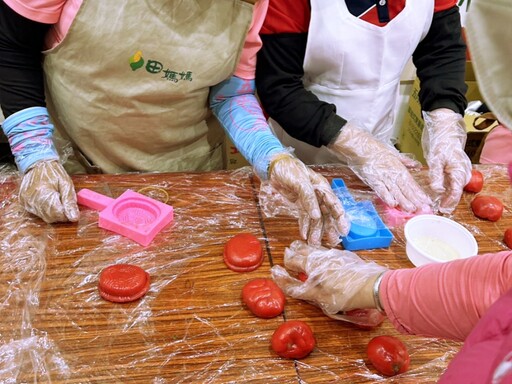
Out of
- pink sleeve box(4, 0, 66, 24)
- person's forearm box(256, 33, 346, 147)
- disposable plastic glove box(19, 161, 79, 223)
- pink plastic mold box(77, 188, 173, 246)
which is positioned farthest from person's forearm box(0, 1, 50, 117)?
person's forearm box(256, 33, 346, 147)

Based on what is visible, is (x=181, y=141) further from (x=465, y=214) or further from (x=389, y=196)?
(x=465, y=214)

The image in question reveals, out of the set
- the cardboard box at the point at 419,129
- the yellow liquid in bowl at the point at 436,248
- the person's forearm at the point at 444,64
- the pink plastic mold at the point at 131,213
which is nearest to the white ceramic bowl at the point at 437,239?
the yellow liquid in bowl at the point at 436,248

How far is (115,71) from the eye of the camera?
1.35m

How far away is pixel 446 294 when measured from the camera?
90cm

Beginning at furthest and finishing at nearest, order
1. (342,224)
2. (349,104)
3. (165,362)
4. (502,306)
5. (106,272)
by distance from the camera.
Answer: (349,104) → (342,224) → (106,272) → (165,362) → (502,306)

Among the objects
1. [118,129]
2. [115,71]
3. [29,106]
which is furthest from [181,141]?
[29,106]

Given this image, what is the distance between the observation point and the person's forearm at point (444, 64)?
170cm

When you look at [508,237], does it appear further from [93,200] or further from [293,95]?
[93,200]

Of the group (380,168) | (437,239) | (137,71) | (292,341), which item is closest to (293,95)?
(380,168)

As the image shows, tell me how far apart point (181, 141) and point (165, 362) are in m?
0.82

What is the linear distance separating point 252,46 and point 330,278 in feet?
2.41

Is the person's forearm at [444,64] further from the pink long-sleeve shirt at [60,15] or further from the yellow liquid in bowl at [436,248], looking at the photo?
the pink long-sleeve shirt at [60,15]

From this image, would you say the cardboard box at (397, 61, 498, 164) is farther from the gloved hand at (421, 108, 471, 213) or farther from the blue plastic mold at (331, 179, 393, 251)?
the blue plastic mold at (331, 179, 393, 251)

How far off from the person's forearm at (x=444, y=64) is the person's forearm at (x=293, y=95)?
1.36 feet
